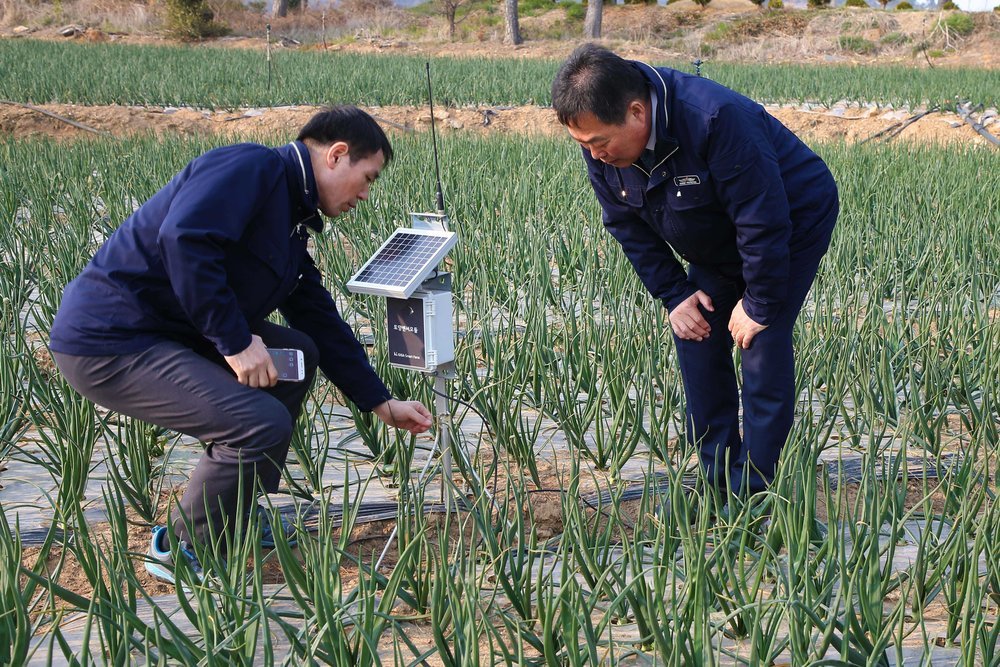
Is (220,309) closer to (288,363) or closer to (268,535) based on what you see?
(288,363)

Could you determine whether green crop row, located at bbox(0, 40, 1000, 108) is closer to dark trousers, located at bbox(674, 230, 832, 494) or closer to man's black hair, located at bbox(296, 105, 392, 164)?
dark trousers, located at bbox(674, 230, 832, 494)

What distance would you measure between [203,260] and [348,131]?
37cm

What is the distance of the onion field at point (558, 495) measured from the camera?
4.91 feet

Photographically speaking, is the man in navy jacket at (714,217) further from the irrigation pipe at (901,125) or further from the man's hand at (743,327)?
the irrigation pipe at (901,125)

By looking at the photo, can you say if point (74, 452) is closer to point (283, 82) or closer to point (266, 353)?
point (266, 353)

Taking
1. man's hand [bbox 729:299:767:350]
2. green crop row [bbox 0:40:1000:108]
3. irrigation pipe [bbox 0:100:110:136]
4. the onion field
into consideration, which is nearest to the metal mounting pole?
the onion field

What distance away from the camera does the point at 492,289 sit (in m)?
3.96

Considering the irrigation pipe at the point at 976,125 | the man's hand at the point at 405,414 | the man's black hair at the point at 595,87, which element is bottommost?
the irrigation pipe at the point at 976,125

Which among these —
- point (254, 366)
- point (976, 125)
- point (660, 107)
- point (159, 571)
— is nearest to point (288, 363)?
point (254, 366)

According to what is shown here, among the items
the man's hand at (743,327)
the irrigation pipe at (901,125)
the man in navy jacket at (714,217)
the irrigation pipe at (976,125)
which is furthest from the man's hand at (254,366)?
the irrigation pipe at (901,125)

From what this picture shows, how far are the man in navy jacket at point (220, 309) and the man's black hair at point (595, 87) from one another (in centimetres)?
37

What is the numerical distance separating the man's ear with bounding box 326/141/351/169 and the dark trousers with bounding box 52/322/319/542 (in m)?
0.46

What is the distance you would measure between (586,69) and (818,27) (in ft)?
92.3

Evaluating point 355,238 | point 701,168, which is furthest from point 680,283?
point 355,238
